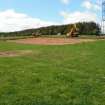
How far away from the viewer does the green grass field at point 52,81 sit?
8.83 meters

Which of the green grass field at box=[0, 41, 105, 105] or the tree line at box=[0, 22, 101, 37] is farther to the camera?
the tree line at box=[0, 22, 101, 37]

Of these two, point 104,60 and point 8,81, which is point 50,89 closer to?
point 8,81

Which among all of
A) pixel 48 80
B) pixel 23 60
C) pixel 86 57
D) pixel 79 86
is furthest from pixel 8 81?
pixel 86 57

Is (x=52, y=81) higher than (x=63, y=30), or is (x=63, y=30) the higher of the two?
(x=63, y=30)

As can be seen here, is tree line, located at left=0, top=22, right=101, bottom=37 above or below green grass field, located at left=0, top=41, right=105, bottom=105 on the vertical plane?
above

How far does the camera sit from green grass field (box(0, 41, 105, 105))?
883cm

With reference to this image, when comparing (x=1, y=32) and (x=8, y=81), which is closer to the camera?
(x=8, y=81)

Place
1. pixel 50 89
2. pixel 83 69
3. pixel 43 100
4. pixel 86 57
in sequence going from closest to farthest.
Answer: pixel 43 100, pixel 50 89, pixel 83 69, pixel 86 57

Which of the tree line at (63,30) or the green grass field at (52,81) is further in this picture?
the tree line at (63,30)

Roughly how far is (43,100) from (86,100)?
2.99ft

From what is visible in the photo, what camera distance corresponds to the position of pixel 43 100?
28.5ft

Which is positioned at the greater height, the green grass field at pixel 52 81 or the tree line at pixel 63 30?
the tree line at pixel 63 30

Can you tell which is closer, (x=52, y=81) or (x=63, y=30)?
(x=52, y=81)

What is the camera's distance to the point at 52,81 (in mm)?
10500
